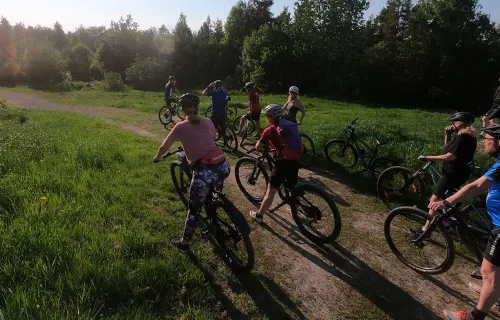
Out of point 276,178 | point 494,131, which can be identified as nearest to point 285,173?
point 276,178

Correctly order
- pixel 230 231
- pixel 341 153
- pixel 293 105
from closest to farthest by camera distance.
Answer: pixel 230 231
pixel 293 105
pixel 341 153

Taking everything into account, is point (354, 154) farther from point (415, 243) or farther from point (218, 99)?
point (218, 99)

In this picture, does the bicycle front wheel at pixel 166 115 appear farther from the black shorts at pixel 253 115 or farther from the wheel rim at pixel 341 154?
the wheel rim at pixel 341 154

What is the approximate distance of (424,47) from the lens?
29469mm

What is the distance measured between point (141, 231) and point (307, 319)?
2.82 metres

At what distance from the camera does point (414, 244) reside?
4.57 m

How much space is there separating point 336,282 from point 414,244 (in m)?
1.44

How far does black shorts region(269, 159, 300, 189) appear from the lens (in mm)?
4957

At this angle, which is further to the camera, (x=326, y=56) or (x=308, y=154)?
(x=326, y=56)

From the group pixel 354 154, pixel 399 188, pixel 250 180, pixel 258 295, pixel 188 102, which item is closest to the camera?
pixel 258 295

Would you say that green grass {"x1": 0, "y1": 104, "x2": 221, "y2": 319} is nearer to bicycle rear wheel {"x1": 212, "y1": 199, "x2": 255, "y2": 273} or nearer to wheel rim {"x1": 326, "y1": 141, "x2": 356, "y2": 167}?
bicycle rear wheel {"x1": 212, "y1": 199, "x2": 255, "y2": 273}

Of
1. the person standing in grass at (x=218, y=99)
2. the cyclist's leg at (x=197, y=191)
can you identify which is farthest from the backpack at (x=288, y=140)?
the person standing in grass at (x=218, y=99)

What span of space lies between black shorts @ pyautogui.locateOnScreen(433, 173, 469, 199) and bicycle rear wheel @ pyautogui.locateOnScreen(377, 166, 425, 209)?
3.55 ft

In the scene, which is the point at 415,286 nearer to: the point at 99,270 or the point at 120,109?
the point at 99,270
